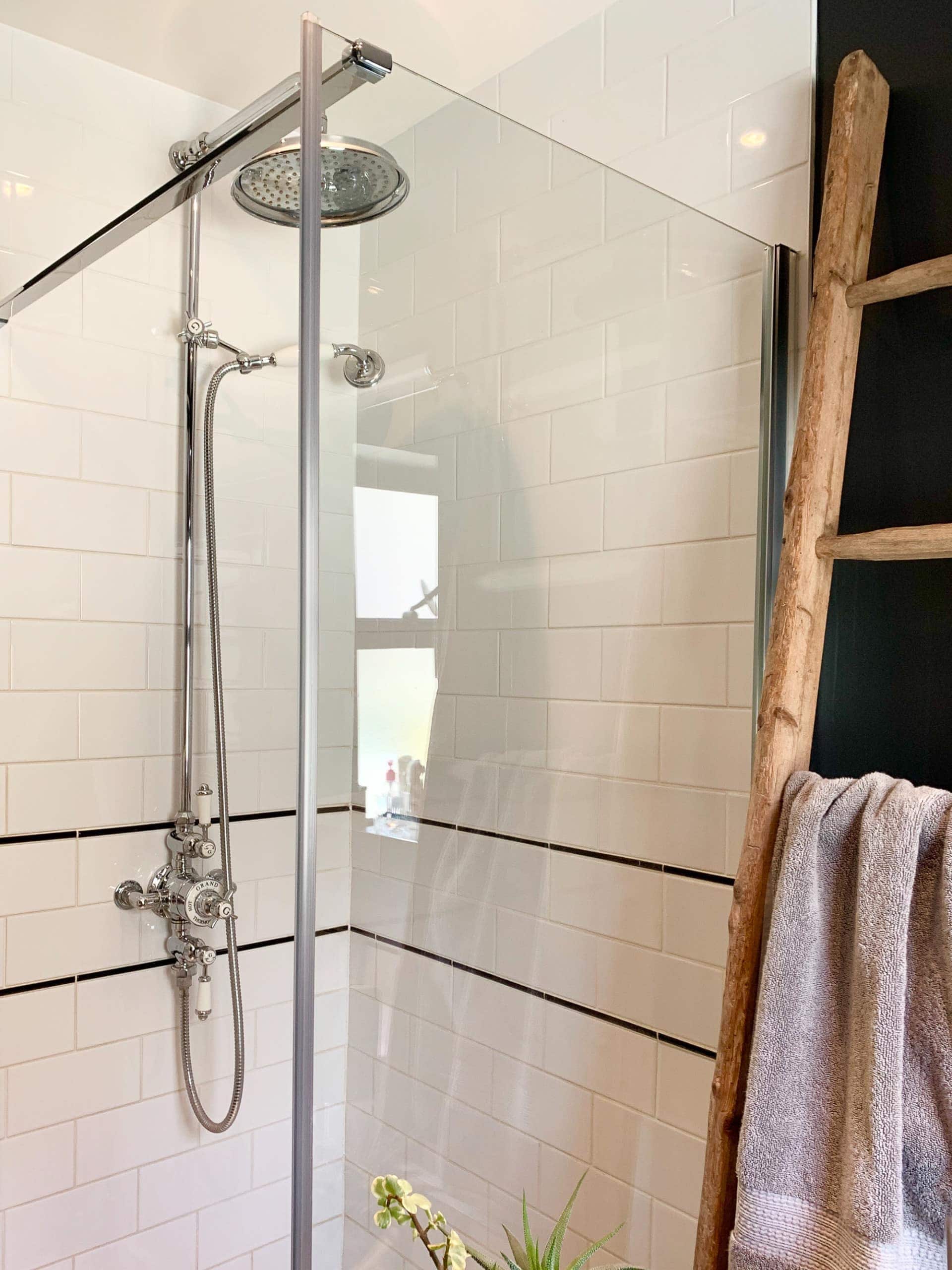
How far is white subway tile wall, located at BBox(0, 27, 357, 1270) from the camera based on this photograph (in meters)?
1.64

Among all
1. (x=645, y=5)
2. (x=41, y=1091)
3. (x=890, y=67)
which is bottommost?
(x=41, y=1091)

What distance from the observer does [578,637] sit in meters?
1.22

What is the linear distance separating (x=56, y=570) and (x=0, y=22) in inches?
35.0

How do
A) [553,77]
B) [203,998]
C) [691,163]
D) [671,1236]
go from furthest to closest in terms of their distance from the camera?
[203,998] < [553,77] < [691,163] < [671,1236]

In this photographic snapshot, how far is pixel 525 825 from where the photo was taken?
117cm

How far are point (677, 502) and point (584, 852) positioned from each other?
1.52 feet

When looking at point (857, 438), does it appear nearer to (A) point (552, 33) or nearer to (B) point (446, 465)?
(B) point (446, 465)

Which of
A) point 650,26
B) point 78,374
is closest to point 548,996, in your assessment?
point 78,374

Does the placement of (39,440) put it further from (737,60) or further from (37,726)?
(737,60)

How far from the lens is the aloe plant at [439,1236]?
1002mm

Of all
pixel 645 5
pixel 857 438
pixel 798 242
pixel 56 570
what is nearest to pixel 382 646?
pixel 857 438

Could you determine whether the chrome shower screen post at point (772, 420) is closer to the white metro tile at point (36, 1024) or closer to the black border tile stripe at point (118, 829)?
the black border tile stripe at point (118, 829)

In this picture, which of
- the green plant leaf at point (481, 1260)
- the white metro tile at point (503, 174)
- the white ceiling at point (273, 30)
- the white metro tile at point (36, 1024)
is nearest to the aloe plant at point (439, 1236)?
the green plant leaf at point (481, 1260)

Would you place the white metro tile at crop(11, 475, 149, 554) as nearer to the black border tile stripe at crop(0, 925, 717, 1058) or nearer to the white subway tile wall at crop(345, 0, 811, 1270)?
the black border tile stripe at crop(0, 925, 717, 1058)
